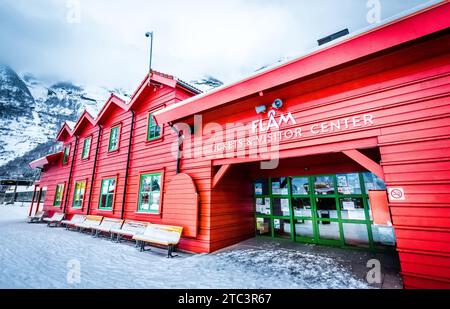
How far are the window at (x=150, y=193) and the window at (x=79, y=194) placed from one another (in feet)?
18.2

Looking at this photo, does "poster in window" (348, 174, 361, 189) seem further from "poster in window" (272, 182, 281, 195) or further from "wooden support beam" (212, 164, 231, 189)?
"wooden support beam" (212, 164, 231, 189)

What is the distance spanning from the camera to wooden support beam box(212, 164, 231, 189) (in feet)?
19.4

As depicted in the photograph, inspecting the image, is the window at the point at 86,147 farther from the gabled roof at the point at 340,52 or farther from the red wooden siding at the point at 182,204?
the gabled roof at the point at 340,52

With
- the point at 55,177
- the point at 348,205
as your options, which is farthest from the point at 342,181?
the point at 55,177

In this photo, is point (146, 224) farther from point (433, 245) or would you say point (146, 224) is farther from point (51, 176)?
point (51, 176)

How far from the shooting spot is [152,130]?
8930mm

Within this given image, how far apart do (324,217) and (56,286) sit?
6.86 meters

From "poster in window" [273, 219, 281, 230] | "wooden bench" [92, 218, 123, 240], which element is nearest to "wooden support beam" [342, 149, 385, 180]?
"poster in window" [273, 219, 281, 230]

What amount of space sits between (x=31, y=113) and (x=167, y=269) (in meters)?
95.6

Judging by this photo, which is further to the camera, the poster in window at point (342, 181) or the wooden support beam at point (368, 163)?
the poster in window at point (342, 181)

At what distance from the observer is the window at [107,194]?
10028mm

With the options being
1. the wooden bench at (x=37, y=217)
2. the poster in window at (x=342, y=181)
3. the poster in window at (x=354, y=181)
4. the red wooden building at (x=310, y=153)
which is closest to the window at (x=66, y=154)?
the wooden bench at (x=37, y=217)

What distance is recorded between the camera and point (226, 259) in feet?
17.7

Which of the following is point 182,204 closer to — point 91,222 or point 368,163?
point 368,163
